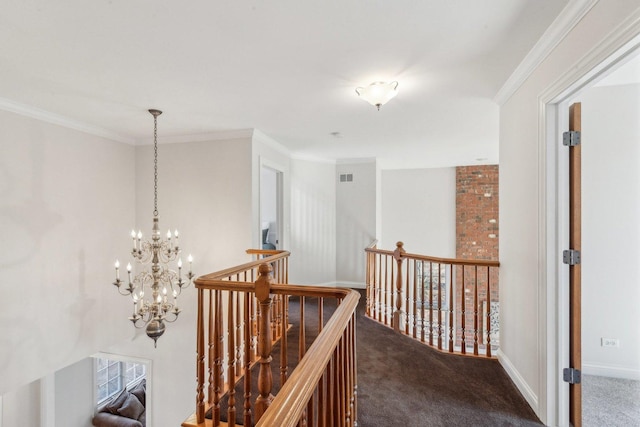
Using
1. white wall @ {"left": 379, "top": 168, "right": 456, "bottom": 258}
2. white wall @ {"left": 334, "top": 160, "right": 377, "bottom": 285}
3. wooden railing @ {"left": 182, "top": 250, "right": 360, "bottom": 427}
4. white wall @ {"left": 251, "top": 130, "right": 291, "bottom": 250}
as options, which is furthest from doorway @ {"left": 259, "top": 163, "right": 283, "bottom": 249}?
white wall @ {"left": 379, "top": 168, "right": 456, "bottom": 258}

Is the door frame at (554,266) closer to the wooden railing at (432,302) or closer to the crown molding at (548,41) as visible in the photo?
the crown molding at (548,41)

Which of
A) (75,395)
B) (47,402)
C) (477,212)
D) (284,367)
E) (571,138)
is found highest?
(571,138)

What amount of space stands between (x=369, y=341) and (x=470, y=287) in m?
3.82

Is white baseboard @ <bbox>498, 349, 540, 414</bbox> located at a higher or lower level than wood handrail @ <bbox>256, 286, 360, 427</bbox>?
lower

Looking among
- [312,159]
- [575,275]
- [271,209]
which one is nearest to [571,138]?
[575,275]

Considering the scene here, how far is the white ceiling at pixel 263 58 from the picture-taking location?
5.22 feet

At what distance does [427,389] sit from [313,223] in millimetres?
3639

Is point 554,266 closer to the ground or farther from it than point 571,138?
closer to the ground

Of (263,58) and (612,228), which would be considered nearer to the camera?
(263,58)

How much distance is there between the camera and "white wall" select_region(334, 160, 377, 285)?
5.61 metres

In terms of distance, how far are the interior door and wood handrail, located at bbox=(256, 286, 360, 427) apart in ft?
4.97

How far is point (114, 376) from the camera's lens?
253 inches

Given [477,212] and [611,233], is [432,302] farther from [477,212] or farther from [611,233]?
[477,212]

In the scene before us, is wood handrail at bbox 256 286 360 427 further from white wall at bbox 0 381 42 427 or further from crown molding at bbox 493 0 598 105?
white wall at bbox 0 381 42 427
